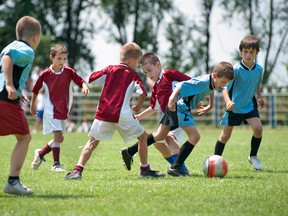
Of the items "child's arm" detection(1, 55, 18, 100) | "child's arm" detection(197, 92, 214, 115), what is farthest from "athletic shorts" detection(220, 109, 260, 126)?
"child's arm" detection(1, 55, 18, 100)

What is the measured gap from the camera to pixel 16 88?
676 centimetres

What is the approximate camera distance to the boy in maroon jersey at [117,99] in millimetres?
8141

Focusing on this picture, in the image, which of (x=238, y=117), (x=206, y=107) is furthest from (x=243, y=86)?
(x=206, y=107)

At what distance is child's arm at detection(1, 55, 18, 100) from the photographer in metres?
6.46

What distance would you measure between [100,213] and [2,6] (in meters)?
35.1

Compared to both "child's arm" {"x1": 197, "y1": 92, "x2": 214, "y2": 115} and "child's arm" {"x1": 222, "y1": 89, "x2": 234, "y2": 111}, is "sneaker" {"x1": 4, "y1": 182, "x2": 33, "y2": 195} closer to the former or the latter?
"child's arm" {"x1": 197, "y1": 92, "x2": 214, "y2": 115}

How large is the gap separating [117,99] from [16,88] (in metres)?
1.66

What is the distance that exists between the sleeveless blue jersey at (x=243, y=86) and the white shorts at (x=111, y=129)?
2.12 metres

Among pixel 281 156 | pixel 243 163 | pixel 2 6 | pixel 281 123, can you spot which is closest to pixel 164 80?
pixel 243 163

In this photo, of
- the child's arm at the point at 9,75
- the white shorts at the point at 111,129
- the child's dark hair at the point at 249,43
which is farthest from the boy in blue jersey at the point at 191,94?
the child's arm at the point at 9,75

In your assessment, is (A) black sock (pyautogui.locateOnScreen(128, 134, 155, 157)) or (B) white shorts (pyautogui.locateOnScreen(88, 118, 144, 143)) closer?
(B) white shorts (pyautogui.locateOnScreen(88, 118, 144, 143))

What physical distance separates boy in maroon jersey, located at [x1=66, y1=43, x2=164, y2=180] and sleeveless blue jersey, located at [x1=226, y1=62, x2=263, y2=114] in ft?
6.92

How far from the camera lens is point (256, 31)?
36.1 meters

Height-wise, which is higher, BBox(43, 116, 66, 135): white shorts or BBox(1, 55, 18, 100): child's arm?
BBox(1, 55, 18, 100): child's arm
